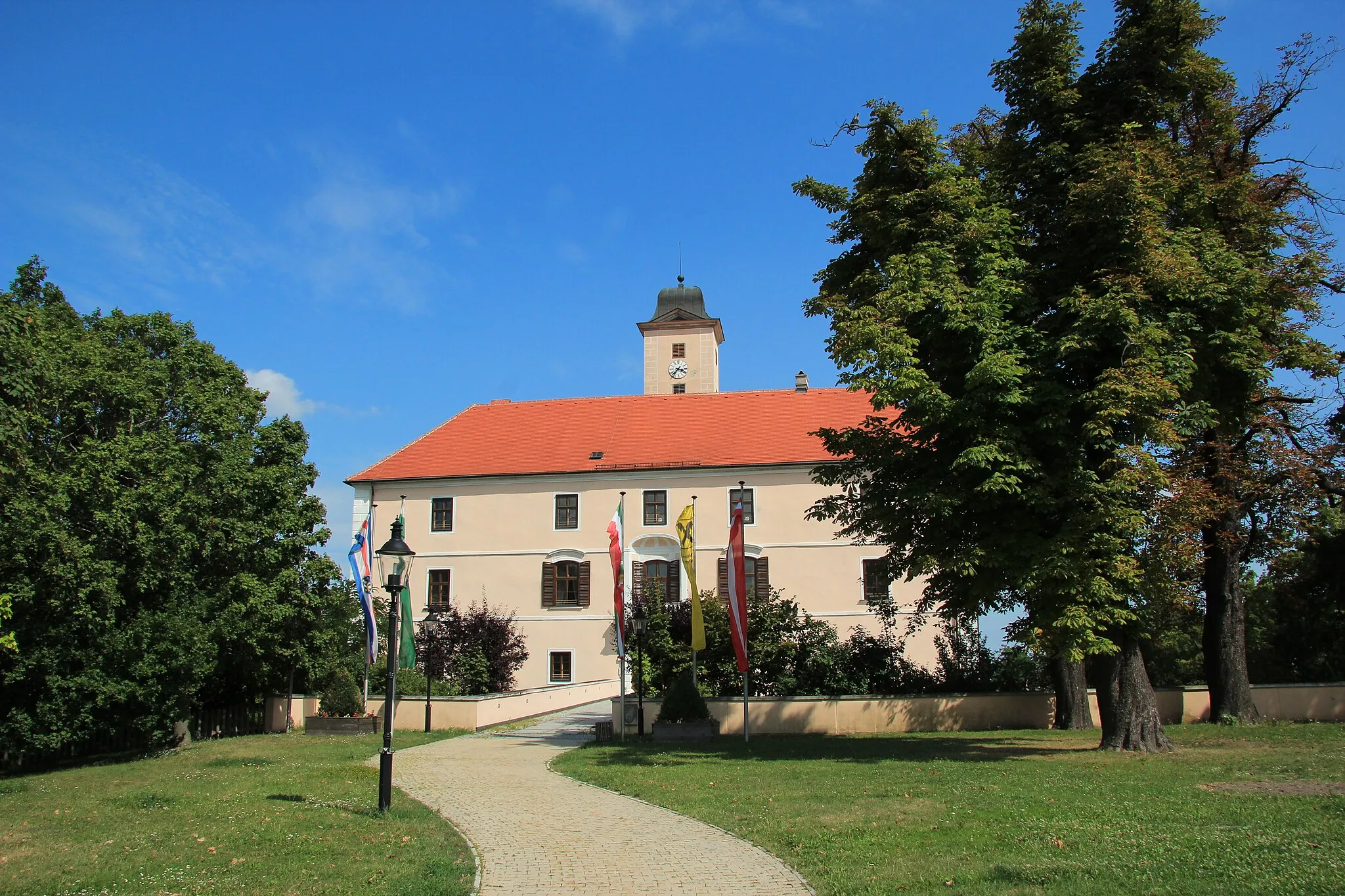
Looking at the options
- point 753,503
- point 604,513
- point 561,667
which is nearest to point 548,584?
point 561,667

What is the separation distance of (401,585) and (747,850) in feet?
19.5

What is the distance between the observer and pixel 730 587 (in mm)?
19516

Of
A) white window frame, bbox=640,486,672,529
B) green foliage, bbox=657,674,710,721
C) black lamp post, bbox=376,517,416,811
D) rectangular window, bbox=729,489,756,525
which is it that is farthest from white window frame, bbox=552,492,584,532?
black lamp post, bbox=376,517,416,811

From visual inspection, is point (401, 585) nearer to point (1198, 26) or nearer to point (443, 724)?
point (443, 724)

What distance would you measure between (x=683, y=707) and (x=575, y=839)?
1034 centimetres

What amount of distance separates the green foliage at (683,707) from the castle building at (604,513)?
15682mm

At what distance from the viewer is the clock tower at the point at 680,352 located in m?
57.0

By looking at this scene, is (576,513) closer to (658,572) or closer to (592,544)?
(592,544)

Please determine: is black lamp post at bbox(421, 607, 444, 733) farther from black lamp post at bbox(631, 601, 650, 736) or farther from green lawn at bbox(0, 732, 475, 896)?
green lawn at bbox(0, 732, 475, 896)

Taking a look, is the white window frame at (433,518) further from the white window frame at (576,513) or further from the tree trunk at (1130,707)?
the tree trunk at (1130,707)

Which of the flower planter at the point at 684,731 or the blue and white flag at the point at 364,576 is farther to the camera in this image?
the blue and white flag at the point at 364,576

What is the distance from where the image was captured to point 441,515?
41.0 meters

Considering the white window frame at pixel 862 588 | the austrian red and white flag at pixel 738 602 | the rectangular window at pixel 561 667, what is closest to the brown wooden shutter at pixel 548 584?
the rectangular window at pixel 561 667

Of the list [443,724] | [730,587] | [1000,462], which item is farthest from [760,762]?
[443,724]
